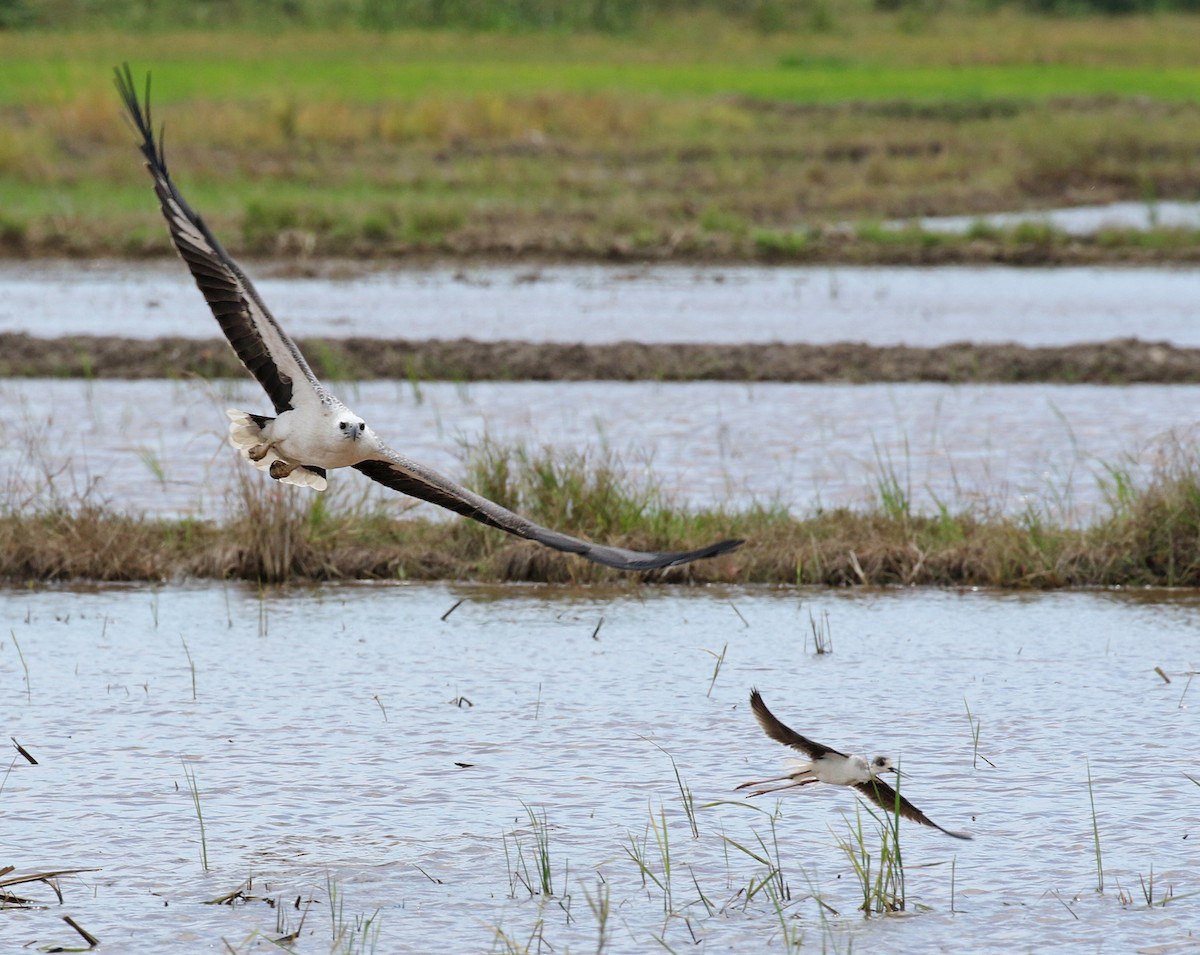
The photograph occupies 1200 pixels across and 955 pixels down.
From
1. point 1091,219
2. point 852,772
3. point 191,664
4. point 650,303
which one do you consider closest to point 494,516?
point 852,772

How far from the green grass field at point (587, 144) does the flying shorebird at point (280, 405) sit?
63.3 ft

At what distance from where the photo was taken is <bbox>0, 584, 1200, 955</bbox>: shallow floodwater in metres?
5.53

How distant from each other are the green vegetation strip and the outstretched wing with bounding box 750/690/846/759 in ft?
12.3

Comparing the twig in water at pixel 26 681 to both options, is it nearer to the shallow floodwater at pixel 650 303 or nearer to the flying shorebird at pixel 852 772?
the flying shorebird at pixel 852 772

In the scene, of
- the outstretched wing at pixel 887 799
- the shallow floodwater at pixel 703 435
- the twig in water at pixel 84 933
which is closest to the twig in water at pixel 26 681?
the shallow floodwater at pixel 703 435

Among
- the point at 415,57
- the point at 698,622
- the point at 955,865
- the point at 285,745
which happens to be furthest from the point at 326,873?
the point at 415,57

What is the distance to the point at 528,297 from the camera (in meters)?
22.0

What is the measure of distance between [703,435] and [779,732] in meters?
7.84

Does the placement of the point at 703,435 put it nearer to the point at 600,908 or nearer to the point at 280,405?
the point at 280,405

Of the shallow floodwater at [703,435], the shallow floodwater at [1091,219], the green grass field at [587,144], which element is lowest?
the shallow floodwater at [703,435]

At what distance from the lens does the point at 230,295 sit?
21.2 ft

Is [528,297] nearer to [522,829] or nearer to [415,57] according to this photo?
[522,829]

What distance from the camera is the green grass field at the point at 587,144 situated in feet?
87.4

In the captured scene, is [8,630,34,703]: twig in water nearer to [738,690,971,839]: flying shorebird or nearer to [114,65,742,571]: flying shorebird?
[114,65,742,571]: flying shorebird
